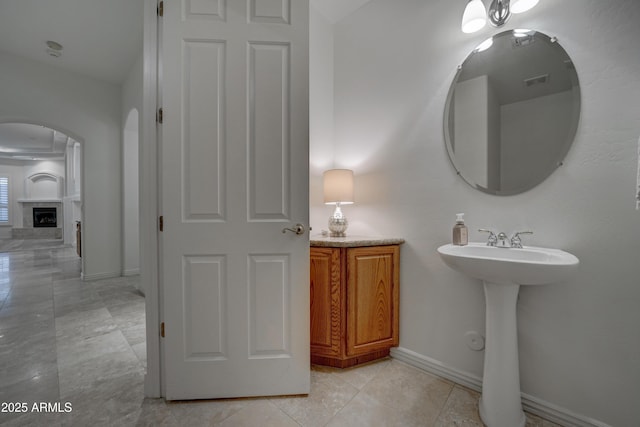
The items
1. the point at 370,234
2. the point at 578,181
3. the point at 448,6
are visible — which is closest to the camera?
the point at 578,181

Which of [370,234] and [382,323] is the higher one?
[370,234]

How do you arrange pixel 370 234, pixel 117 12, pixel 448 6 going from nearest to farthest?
1. pixel 448 6
2. pixel 370 234
3. pixel 117 12

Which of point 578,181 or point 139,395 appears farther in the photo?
point 139,395

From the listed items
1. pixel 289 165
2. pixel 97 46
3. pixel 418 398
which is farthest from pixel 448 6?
pixel 97 46

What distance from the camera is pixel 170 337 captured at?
1.45m

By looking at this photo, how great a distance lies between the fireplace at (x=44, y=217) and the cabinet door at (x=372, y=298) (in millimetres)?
12588

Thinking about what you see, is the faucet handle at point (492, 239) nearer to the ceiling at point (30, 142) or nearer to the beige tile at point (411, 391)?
the beige tile at point (411, 391)

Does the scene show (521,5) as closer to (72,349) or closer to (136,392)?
(136,392)

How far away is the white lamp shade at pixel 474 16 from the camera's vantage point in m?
1.49

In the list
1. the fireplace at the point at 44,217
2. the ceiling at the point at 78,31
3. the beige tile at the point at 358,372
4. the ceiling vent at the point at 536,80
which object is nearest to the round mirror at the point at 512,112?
the ceiling vent at the point at 536,80

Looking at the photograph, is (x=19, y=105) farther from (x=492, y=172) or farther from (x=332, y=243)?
(x=492, y=172)

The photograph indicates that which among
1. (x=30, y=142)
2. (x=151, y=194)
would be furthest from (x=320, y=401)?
(x=30, y=142)

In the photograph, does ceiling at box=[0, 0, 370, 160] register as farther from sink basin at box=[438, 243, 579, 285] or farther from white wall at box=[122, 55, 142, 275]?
sink basin at box=[438, 243, 579, 285]

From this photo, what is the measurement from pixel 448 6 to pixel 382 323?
2.19 meters
